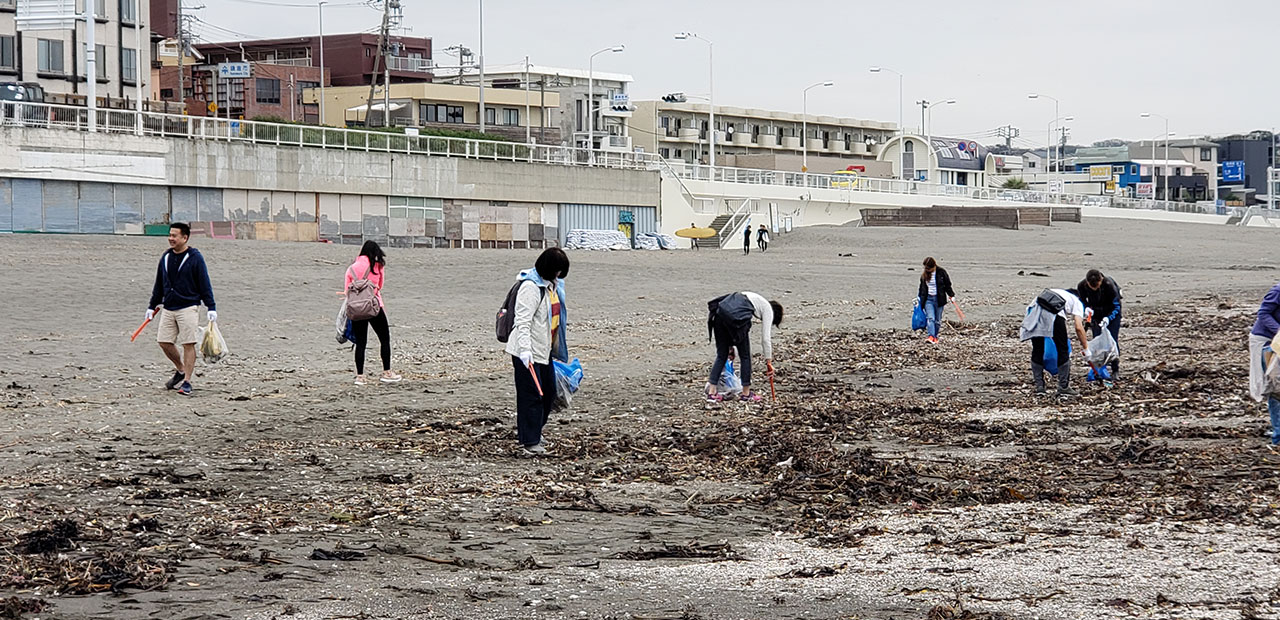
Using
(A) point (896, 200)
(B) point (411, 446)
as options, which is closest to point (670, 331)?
(B) point (411, 446)

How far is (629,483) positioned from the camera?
989 centimetres

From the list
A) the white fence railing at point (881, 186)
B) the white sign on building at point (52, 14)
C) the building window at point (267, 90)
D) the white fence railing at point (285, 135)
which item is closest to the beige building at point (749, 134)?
the building window at point (267, 90)

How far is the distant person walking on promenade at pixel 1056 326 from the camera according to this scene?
47.3 ft

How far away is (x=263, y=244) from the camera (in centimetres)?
3912

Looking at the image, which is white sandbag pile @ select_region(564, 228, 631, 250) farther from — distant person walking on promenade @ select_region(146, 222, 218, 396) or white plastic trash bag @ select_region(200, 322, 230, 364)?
distant person walking on promenade @ select_region(146, 222, 218, 396)

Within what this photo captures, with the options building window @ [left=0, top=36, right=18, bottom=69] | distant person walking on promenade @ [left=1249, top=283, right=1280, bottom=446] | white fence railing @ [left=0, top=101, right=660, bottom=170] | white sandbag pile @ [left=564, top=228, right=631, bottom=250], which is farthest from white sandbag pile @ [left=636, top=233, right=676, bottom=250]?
distant person walking on promenade @ [left=1249, top=283, right=1280, bottom=446]

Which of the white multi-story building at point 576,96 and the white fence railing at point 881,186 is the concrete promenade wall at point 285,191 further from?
the white multi-story building at point 576,96

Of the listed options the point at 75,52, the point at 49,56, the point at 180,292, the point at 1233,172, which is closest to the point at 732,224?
the point at 75,52

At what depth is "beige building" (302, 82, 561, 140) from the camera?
292 feet

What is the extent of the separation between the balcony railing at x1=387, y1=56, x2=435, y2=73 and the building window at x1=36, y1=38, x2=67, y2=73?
34.7 m

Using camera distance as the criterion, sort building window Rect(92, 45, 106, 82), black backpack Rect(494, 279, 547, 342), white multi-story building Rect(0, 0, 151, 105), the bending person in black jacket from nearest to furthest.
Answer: black backpack Rect(494, 279, 547, 342) → the bending person in black jacket → white multi-story building Rect(0, 0, 151, 105) → building window Rect(92, 45, 106, 82)

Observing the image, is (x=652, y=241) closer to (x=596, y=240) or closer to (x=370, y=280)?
(x=596, y=240)

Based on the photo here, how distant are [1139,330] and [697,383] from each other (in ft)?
29.8

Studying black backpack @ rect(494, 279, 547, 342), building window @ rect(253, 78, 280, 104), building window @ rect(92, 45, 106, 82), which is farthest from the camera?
building window @ rect(253, 78, 280, 104)
